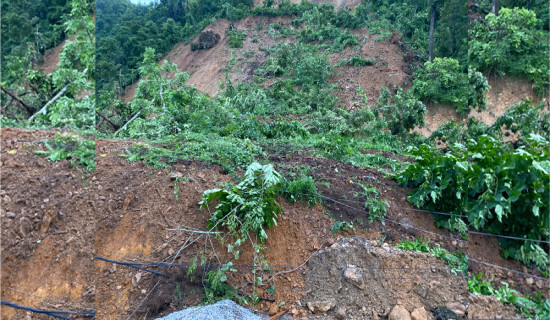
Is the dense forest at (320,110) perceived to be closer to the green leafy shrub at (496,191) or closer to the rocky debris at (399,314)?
the green leafy shrub at (496,191)

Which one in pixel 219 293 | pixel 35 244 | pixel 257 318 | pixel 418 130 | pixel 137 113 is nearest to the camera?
pixel 35 244

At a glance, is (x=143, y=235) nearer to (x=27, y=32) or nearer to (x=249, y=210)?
(x=249, y=210)

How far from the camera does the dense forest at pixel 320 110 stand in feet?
5.42

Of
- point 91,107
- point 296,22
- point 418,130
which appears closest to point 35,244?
point 91,107

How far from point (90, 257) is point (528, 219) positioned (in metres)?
3.42

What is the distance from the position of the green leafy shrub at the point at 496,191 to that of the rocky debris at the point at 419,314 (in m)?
1.04

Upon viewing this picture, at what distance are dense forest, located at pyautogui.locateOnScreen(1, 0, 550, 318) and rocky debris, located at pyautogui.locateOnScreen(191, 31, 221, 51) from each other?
47 cm

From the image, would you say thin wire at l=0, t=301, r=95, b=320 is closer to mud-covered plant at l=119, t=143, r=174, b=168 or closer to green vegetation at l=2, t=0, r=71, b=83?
green vegetation at l=2, t=0, r=71, b=83

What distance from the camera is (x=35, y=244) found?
1.54 m

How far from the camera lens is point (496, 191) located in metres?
2.96

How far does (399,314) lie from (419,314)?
15cm

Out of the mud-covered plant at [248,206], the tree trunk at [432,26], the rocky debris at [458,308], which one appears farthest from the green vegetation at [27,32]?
the tree trunk at [432,26]

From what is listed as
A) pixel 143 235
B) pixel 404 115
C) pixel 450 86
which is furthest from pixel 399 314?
pixel 450 86

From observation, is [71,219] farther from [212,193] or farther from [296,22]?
[296,22]
